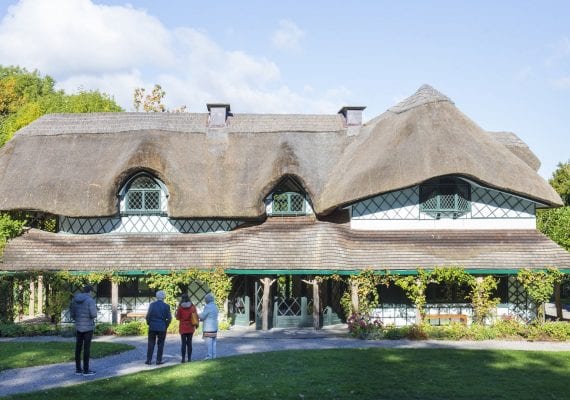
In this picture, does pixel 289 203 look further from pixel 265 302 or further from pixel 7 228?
pixel 7 228

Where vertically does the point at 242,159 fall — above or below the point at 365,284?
above

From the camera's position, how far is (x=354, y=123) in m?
27.9

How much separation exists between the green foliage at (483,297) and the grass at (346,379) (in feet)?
19.5

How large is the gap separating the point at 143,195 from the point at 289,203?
→ 5.51 m

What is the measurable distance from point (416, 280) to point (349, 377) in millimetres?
9534

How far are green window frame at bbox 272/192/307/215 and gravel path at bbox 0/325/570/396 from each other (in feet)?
15.4

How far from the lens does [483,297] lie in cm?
2150

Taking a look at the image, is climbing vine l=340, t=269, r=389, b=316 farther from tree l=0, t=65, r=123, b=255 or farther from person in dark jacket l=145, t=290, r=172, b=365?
tree l=0, t=65, r=123, b=255

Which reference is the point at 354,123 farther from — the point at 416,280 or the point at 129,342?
the point at 129,342

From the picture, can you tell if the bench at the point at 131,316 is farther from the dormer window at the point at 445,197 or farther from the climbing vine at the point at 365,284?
the dormer window at the point at 445,197

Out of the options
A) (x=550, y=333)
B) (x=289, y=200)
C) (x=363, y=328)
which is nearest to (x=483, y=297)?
(x=550, y=333)

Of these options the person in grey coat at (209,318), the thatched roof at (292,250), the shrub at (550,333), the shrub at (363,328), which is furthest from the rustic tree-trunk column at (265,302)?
the shrub at (550,333)

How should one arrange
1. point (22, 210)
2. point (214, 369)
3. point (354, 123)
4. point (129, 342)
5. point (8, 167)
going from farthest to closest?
point (354, 123) < point (8, 167) < point (22, 210) < point (129, 342) < point (214, 369)

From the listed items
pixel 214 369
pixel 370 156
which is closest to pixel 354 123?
pixel 370 156
